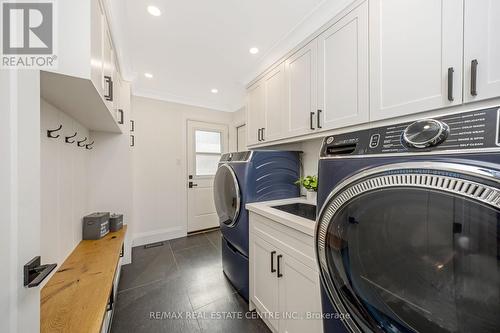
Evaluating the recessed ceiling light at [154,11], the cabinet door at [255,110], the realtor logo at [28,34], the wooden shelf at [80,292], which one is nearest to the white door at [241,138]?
the cabinet door at [255,110]

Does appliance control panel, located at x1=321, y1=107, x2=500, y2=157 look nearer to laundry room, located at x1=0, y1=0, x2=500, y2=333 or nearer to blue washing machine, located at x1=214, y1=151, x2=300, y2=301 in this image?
laundry room, located at x1=0, y1=0, x2=500, y2=333

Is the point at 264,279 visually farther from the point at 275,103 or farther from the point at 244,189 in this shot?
the point at 275,103

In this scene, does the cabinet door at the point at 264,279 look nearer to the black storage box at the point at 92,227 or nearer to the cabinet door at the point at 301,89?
the cabinet door at the point at 301,89

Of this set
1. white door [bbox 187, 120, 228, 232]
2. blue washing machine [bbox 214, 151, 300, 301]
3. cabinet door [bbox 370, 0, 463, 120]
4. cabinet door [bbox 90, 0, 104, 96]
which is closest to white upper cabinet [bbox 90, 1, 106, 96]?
cabinet door [bbox 90, 0, 104, 96]

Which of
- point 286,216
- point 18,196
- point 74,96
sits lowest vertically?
point 286,216

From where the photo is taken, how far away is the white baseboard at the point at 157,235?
2.97m

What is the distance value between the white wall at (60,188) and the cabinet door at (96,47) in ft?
1.45

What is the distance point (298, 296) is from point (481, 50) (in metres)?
1.46

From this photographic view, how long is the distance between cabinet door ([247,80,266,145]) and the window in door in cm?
159

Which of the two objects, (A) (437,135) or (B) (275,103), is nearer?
(A) (437,135)

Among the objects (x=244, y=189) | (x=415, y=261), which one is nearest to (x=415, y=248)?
(x=415, y=261)

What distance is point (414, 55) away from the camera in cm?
94

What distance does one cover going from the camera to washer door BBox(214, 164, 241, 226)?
1.75 m

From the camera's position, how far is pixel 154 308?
66.9 inches
